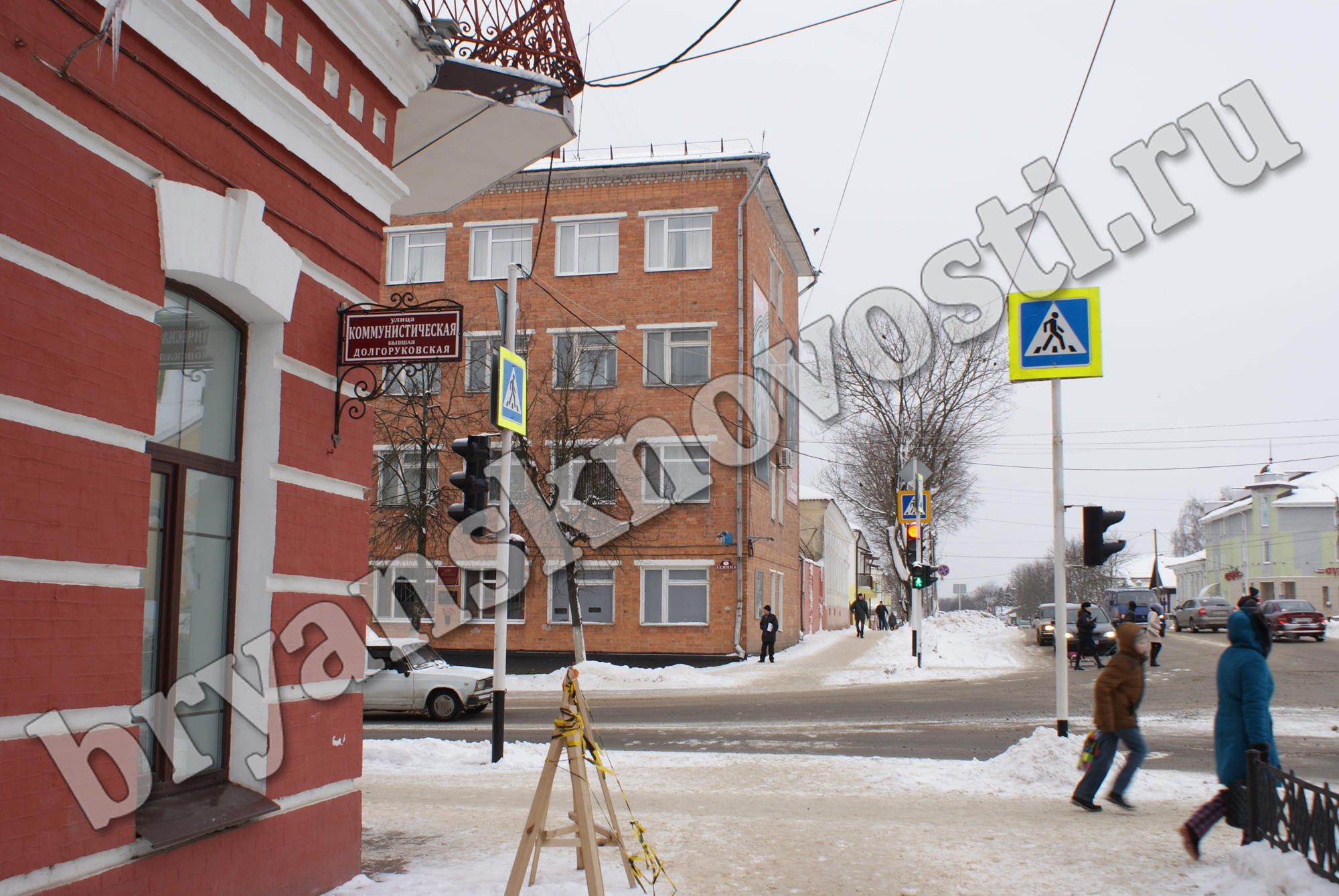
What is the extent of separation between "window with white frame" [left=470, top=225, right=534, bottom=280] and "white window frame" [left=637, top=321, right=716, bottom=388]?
4.23 meters

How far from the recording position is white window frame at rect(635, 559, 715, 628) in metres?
27.2

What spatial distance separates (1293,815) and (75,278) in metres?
6.55

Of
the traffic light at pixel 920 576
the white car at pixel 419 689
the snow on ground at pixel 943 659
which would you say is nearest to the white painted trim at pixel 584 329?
the traffic light at pixel 920 576

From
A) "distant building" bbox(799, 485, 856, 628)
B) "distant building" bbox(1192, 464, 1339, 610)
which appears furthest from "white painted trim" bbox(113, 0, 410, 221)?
"distant building" bbox(1192, 464, 1339, 610)

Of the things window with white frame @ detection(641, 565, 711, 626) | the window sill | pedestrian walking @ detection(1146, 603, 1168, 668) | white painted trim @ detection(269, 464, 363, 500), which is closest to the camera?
the window sill

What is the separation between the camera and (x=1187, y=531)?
437 ft

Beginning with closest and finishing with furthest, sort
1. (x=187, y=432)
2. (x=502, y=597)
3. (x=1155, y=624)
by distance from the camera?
1. (x=187, y=432)
2. (x=502, y=597)
3. (x=1155, y=624)

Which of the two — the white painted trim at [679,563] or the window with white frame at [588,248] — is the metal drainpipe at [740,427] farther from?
the window with white frame at [588,248]

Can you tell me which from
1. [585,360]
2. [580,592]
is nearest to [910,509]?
[580,592]

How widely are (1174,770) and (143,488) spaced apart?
10425 mm

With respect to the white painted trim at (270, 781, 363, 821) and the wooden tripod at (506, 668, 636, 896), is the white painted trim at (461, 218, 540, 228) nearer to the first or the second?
the white painted trim at (270, 781, 363, 821)

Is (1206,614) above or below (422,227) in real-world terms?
below

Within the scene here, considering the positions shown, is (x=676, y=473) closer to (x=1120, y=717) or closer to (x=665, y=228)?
(x=665, y=228)

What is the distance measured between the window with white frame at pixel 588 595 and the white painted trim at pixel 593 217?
1007 cm
